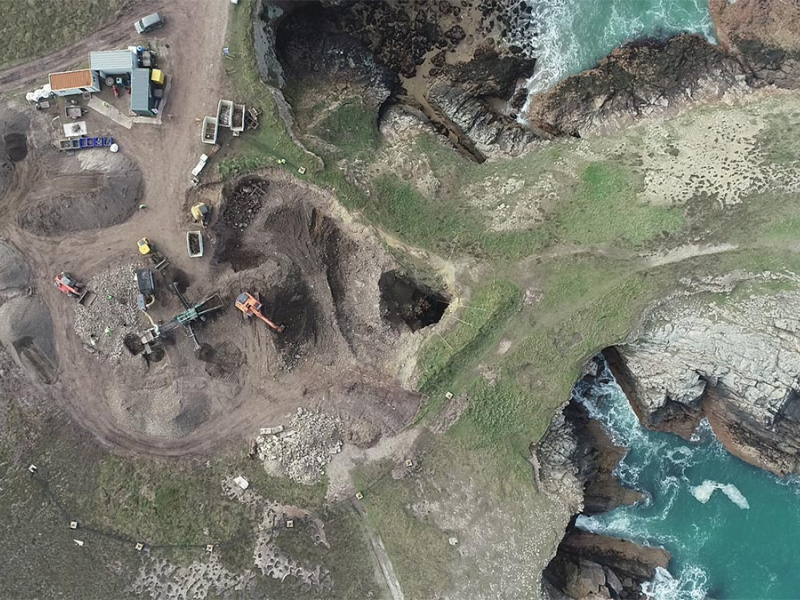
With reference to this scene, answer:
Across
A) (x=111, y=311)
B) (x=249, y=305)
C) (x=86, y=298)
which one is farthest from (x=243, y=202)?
(x=86, y=298)

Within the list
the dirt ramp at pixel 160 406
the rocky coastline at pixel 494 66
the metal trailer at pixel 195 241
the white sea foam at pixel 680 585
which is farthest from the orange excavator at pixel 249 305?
the white sea foam at pixel 680 585

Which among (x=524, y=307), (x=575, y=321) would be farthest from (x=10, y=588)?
(x=575, y=321)

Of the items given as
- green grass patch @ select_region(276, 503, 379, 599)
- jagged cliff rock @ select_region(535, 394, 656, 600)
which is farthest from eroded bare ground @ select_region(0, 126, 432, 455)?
jagged cliff rock @ select_region(535, 394, 656, 600)

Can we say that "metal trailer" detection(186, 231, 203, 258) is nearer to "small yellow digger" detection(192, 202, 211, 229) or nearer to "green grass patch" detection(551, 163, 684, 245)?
"small yellow digger" detection(192, 202, 211, 229)

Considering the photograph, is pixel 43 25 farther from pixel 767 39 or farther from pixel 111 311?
pixel 767 39

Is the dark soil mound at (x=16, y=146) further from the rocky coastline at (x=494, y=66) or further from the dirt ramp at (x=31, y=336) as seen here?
the rocky coastline at (x=494, y=66)

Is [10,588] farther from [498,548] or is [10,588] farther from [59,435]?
[498,548]
